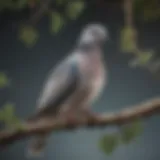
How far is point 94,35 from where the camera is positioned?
1.17 meters

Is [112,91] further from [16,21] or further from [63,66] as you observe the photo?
[16,21]

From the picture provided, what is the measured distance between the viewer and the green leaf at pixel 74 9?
1.21 m

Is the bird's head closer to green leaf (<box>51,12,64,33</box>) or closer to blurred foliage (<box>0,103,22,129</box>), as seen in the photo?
green leaf (<box>51,12,64,33</box>)

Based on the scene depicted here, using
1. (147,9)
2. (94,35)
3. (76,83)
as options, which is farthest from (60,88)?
(147,9)

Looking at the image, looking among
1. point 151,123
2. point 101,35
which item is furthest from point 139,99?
point 101,35

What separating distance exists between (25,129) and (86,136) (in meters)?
0.14

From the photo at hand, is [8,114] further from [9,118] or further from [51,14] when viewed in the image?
[51,14]

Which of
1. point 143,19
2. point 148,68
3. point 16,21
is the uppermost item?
point 16,21

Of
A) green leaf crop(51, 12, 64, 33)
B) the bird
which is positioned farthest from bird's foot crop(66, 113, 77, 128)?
green leaf crop(51, 12, 64, 33)

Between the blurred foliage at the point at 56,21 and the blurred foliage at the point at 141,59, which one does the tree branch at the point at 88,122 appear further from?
the blurred foliage at the point at 56,21

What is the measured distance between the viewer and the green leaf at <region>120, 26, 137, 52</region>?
118 cm

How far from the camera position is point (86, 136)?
118 cm

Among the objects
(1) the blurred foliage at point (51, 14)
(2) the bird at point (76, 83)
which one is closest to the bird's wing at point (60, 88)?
(2) the bird at point (76, 83)

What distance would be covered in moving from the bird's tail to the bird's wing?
51mm
